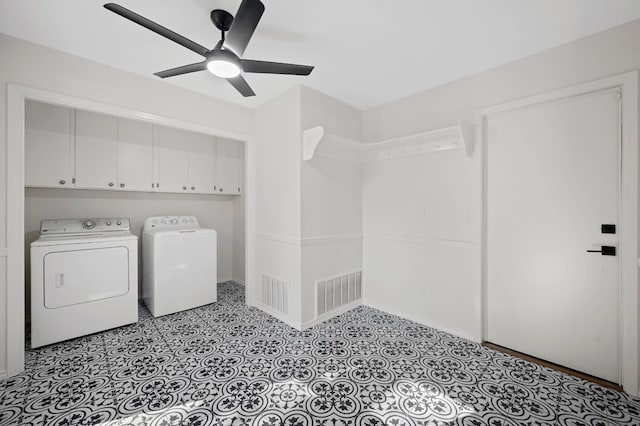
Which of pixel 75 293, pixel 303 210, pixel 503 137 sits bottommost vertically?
pixel 75 293

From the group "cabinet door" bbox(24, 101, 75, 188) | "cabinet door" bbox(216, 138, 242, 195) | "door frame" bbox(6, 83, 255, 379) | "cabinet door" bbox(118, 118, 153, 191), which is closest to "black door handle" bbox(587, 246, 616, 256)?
"cabinet door" bbox(216, 138, 242, 195)

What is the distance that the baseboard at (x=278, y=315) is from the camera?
2.87 meters

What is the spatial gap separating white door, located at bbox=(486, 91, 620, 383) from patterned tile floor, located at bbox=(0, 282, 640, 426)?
30cm

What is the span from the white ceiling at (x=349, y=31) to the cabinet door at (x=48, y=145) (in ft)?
3.17

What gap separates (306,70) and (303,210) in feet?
4.46

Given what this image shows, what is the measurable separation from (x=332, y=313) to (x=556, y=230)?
2248 millimetres

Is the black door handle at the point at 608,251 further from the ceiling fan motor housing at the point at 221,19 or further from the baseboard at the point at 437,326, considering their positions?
the ceiling fan motor housing at the point at 221,19

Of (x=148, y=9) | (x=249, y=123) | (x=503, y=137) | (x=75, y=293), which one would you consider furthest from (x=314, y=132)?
(x=75, y=293)

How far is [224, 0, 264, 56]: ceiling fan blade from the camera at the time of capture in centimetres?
139

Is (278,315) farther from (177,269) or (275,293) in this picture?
(177,269)

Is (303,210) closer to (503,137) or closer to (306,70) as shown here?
(306,70)

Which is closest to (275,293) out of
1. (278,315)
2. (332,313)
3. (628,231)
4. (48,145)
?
(278,315)

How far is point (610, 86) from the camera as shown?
1.94 metres

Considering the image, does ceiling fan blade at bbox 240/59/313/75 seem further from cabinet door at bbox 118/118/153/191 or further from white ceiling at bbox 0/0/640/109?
cabinet door at bbox 118/118/153/191
